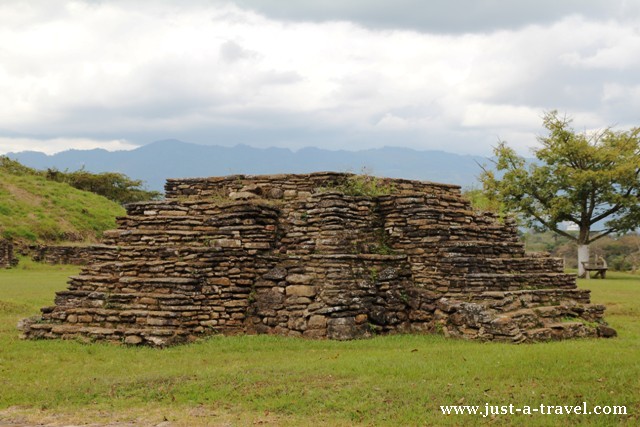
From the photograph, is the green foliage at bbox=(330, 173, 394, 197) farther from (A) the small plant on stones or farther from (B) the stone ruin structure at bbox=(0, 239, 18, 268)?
(B) the stone ruin structure at bbox=(0, 239, 18, 268)

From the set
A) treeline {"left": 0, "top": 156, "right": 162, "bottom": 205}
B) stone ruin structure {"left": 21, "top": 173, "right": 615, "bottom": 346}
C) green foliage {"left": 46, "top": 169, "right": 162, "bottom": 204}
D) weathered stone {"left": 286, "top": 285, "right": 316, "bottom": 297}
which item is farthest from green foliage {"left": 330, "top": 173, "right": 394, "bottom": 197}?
green foliage {"left": 46, "top": 169, "right": 162, "bottom": 204}

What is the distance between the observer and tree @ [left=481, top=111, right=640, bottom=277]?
1508 inches

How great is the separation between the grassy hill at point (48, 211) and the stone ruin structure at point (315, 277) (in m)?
25.7

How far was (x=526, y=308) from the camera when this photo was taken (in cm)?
1322

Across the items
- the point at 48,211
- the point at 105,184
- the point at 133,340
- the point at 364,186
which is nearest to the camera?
the point at 133,340

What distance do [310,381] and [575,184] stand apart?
3260 centimetres

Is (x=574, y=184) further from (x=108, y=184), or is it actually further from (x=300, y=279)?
(x=108, y=184)

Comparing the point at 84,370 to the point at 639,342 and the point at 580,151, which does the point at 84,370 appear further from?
the point at 580,151

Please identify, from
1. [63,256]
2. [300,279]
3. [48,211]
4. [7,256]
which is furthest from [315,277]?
[48,211]

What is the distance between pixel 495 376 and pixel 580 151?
32.9 metres

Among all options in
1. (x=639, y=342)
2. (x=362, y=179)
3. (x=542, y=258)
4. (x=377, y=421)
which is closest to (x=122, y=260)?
(x=362, y=179)

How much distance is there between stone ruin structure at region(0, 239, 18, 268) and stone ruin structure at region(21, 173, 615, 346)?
2236 cm

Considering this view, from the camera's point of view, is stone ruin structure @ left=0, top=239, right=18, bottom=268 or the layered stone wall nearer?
stone ruin structure @ left=0, top=239, right=18, bottom=268

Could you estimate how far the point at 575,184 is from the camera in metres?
38.2
